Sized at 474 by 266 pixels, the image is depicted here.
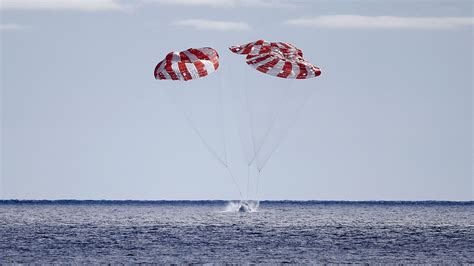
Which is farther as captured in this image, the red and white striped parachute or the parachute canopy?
the red and white striped parachute

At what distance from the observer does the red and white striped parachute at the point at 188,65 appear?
4712 centimetres

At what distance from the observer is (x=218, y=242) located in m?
50.5

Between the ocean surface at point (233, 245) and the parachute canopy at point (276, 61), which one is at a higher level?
the parachute canopy at point (276, 61)

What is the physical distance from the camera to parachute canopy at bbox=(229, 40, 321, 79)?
46.4m

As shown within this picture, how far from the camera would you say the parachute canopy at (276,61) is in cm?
4638

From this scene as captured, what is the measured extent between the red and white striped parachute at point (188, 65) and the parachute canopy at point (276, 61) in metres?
1.24

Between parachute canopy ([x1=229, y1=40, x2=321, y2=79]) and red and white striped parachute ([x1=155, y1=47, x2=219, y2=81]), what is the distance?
48.9 inches

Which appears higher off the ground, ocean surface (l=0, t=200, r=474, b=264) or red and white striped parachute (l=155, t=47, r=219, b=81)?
red and white striped parachute (l=155, t=47, r=219, b=81)

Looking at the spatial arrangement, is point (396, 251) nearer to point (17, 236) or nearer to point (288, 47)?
point (288, 47)

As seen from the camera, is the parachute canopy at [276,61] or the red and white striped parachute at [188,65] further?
the red and white striped parachute at [188,65]

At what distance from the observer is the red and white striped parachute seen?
47119 millimetres

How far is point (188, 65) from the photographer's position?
47750mm

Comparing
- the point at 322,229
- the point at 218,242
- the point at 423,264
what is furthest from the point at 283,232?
the point at 423,264

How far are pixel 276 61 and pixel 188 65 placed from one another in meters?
4.02
